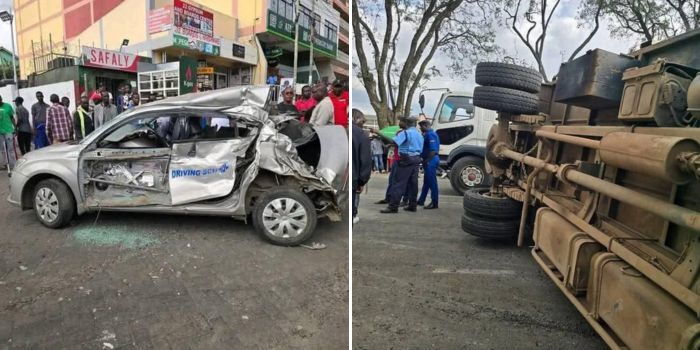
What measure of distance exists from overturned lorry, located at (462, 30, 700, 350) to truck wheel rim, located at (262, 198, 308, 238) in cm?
187

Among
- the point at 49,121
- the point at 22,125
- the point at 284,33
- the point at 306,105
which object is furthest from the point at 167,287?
the point at 284,33

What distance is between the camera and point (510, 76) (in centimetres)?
451

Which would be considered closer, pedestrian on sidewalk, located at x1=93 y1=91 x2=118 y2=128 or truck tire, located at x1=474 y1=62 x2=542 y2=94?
truck tire, located at x1=474 y1=62 x2=542 y2=94

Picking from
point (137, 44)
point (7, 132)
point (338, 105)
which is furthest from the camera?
point (137, 44)

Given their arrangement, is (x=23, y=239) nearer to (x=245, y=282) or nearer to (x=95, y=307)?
(x=95, y=307)

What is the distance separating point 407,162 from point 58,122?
646 centimetres

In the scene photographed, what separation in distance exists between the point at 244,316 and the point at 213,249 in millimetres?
1495

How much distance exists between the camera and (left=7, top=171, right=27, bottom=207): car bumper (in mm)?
5055

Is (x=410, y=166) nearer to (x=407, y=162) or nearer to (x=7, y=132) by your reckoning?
(x=407, y=162)

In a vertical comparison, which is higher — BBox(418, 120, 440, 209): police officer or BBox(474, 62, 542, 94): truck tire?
BBox(474, 62, 542, 94): truck tire

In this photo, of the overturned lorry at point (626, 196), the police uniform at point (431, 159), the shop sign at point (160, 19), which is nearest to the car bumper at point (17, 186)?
the overturned lorry at point (626, 196)

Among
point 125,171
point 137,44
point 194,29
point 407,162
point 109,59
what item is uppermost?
point 194,29

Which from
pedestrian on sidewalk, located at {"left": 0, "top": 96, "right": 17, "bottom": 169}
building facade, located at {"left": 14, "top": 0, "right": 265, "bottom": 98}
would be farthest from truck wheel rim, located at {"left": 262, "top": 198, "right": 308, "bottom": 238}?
building facade, located at {"left": 14, "top": 0, "right": 265, "bottom": 98}

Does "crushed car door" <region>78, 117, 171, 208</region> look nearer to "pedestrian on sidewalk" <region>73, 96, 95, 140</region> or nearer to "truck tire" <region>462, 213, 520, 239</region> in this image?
"truck tire" <region>462, 213, 520, 239</region>
